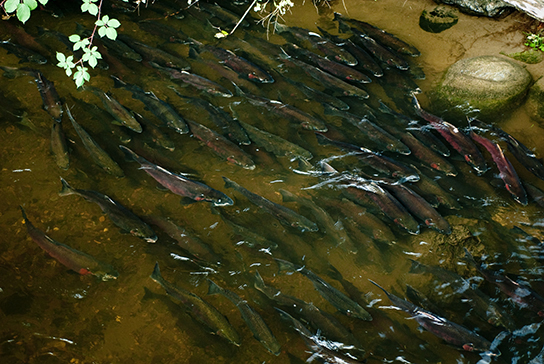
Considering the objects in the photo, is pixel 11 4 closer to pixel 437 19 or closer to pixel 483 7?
pixel 437 19

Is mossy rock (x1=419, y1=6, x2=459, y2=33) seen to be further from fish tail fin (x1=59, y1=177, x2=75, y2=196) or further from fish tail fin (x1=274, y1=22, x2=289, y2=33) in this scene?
fish tail fin (x1=59, y1=177, x2=75, y2=196)

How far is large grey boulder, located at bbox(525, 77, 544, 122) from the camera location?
566 cm

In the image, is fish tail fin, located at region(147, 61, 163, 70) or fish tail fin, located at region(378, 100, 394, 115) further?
fish tail fin, located at region(147, 61, 163, 70)

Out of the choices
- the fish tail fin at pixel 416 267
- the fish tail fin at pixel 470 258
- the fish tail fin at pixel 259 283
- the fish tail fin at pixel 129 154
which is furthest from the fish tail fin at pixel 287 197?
the fish tail fin at pixel 470 258

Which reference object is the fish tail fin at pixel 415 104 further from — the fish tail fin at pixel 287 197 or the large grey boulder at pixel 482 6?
the large grey boulder at pixel 482 6

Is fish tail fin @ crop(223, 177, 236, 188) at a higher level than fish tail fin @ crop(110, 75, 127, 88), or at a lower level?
lower

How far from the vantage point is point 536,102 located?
5715mm

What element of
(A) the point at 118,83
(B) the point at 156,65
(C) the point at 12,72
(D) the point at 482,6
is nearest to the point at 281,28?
(B) the point at 156,65

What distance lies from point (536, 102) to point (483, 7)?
245cm

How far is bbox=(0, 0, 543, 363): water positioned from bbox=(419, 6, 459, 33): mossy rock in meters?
2.40

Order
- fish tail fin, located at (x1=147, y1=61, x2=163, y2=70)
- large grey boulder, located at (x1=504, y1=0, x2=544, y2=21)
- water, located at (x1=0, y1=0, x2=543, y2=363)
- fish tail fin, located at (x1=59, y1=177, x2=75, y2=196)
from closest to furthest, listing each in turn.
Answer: water, located at (x1=0, y1=0, x2=543, y2=363)
fish tail fin, located at (x1=59, y1=177, x2=75, y2=196)
large grey boulder, located at (x1=504, y1=0, x2=544, y2=21)
fish tail fin, located at (x1=147, y1=61, x2=163, y2=70)

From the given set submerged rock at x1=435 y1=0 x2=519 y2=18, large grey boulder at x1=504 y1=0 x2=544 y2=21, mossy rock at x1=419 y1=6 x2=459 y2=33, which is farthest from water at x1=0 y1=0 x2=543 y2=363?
submerged rock at x1=435 y1=0 x2=519 y2=18

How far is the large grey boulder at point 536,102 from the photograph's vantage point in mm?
5660

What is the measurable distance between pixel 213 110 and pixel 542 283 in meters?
4.56
